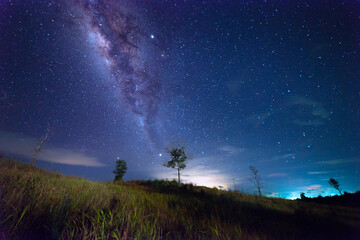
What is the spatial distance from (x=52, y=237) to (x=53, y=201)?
1.47 m

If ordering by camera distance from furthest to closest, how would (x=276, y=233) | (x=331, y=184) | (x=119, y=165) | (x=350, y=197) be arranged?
(x=331, y=184)
(x=119, y=165)
(x=350, y=197)
(x=276, y=233)

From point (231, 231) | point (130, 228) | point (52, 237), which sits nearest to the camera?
point (52, 237)

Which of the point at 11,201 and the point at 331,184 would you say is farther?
the point at 331,184

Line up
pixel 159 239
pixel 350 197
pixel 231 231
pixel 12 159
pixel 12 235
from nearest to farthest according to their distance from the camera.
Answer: pixel 12 235 → pixel 159 239 → pixel 231 231 → pixel 12 159 → pixel 350 197

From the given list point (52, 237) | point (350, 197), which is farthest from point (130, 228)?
point (350, 197)

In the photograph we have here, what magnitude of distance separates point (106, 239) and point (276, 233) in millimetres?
3837

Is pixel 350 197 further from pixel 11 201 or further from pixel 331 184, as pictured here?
pixel 11 201

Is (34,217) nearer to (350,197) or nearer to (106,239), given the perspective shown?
(106,239)

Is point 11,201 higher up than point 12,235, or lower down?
higher up

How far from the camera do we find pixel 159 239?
219cm

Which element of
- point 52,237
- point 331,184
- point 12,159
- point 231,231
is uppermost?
point 331,184

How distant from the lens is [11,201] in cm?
220

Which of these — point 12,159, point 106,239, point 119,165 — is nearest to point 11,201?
point 106,239

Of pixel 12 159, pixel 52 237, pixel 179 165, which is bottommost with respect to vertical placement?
pixel 52 237
